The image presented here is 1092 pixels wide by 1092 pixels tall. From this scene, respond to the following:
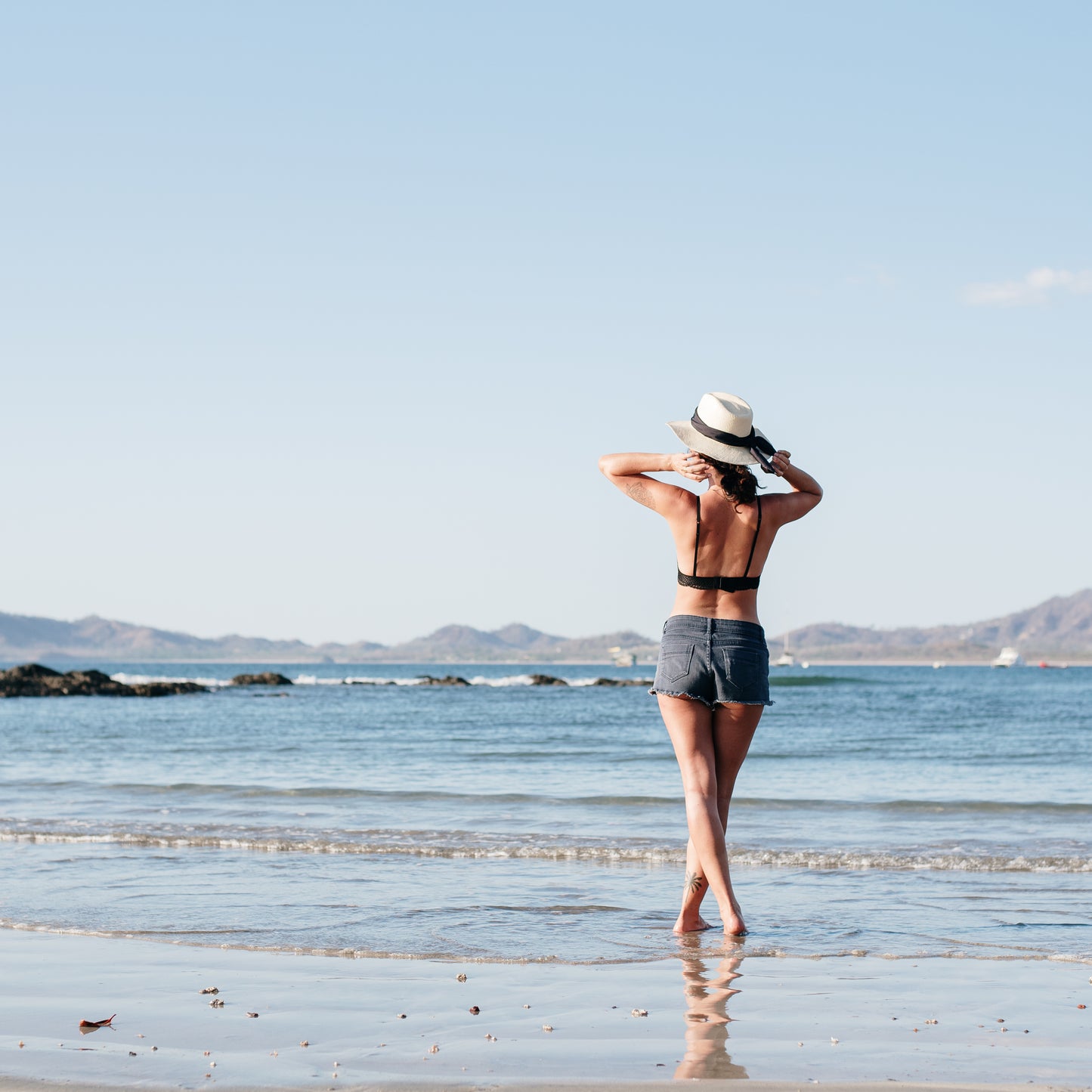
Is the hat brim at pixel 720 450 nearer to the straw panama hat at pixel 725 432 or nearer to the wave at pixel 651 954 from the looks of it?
the straw panama hat at pixel 725 432

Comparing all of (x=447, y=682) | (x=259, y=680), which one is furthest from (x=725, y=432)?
(x=447, y=682)

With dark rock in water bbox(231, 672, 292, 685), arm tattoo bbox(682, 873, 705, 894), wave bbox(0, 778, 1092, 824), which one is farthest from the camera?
dark rock in water bbox(231, 672, 292, 685)

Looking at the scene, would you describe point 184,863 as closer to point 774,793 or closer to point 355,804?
point 355,804

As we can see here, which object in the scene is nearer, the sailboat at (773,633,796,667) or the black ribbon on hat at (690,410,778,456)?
the black ribbon on hat at (690,410,778,456)

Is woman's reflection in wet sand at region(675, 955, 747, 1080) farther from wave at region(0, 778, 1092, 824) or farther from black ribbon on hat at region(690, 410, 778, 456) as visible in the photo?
wave at region(0, 778, 1092, 824)

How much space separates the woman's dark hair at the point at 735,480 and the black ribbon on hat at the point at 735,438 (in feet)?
0.42

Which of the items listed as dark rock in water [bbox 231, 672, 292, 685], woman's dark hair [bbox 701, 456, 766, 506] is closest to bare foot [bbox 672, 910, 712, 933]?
woman's dark hair [bbox 701, 456, 766, 506]

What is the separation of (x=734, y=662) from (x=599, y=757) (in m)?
15.4

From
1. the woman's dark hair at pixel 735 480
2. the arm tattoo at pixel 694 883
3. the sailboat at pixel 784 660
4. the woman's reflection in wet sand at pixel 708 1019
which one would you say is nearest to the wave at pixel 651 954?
the woman's reflection in wet sand at pixel 708 1019

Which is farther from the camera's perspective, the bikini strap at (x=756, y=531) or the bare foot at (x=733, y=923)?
the bare foot at (x=733, y=923)

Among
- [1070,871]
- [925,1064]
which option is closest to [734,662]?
[925,1064]

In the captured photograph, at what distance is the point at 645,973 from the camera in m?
4.87

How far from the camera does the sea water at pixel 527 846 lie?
591cm

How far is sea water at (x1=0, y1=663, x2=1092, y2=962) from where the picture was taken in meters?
5.91
